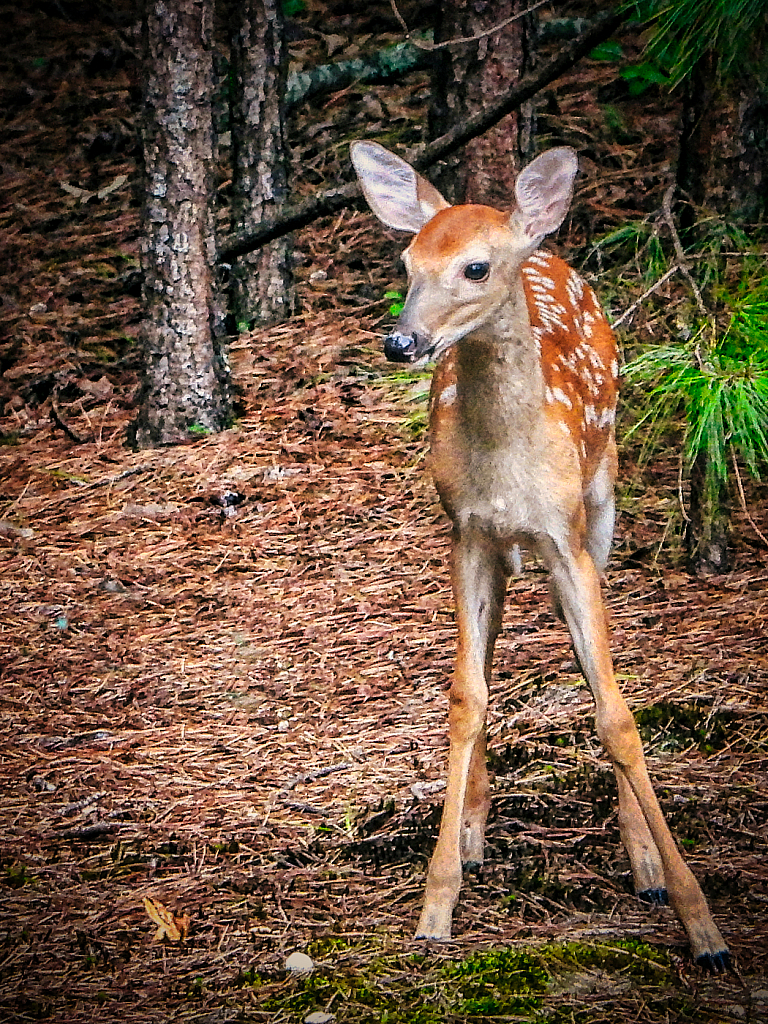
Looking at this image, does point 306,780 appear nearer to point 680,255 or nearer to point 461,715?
point 461,715

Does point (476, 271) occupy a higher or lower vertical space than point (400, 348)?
higher

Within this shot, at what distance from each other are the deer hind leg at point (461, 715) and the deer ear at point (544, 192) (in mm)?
768

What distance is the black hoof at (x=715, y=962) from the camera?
10.2 feet

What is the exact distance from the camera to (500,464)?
334 centimetres

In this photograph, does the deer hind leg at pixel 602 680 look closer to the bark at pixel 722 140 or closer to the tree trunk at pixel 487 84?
the bark at pixel 722 140

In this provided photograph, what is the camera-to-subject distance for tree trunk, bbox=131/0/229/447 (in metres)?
5.80

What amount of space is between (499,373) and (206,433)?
10.2 ft

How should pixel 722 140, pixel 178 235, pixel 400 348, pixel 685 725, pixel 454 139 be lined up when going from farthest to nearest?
pixel 178 235 → pixel 454 139 → pixel 722 140 → pixel 685 725 → pixel 400 348

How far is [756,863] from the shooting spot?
3.51 metres

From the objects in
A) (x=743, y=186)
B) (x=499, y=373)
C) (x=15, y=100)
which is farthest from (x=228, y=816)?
(x=15, y=100)

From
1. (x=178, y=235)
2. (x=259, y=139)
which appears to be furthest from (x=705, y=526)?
(x=259, y=139)

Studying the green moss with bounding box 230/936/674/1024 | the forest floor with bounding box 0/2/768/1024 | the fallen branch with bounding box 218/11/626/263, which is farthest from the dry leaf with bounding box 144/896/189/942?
the fallen branch with bounding box 218/11/626/263

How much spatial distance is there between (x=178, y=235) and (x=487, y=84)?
142 centimetres

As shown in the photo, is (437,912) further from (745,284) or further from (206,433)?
(206,433)
